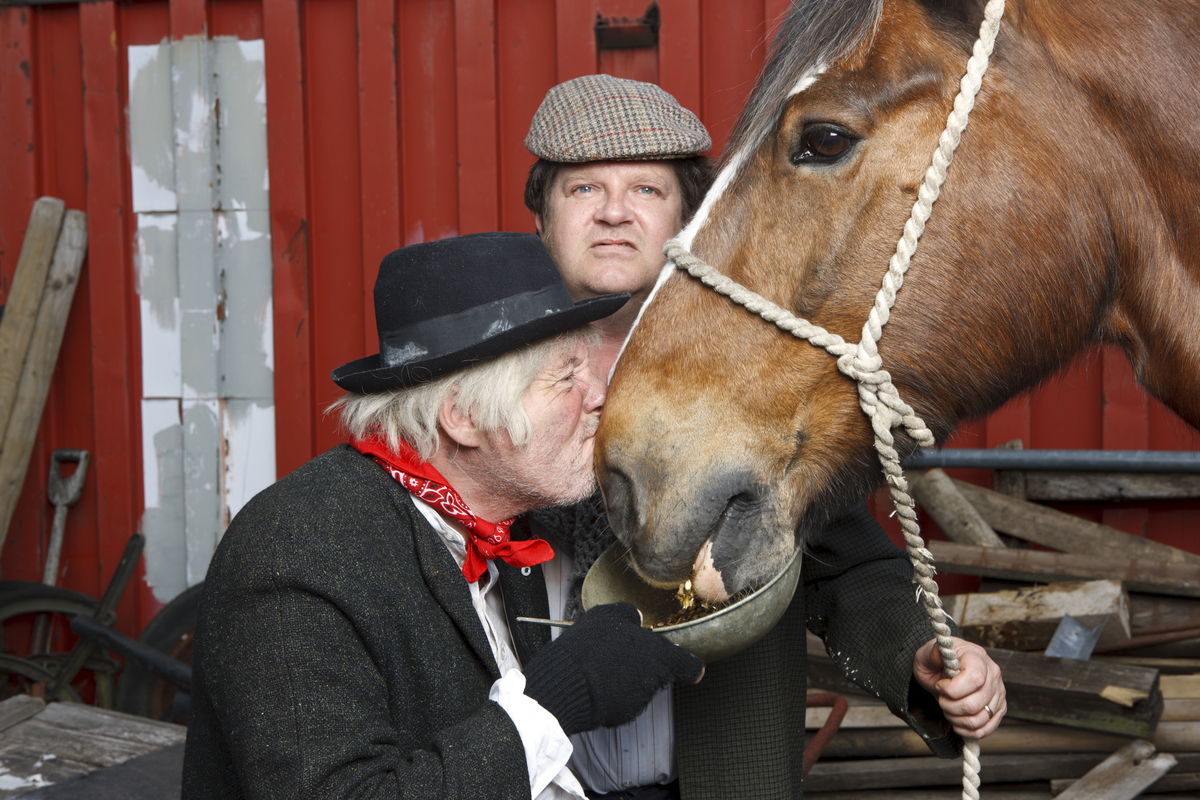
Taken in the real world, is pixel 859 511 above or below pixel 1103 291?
below

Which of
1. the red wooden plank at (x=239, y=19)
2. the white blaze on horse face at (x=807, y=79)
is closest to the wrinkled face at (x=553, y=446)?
the white blaze on horse face at (x=807, y=79)

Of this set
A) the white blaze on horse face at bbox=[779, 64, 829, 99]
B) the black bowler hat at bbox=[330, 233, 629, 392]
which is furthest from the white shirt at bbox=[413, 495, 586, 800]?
the white blaze on horse face at bbox=[779, 64, 829, 99]

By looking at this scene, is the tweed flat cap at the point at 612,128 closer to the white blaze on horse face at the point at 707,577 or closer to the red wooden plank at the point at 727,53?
the white blaze on horse face at the point at 707,577

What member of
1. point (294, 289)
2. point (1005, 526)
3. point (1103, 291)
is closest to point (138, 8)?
point (294, 289)

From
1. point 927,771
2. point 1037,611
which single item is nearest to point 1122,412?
point 1037,611

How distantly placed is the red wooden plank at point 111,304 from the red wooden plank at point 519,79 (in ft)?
5.69

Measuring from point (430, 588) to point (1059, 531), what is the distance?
2748 mm

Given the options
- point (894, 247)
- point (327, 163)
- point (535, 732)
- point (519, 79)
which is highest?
point (519, 79)

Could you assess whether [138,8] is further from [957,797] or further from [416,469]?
[957,797]

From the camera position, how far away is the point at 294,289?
3484 millimetres

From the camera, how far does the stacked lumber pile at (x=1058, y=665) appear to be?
237 cm

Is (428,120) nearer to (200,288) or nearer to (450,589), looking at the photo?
(200,288)

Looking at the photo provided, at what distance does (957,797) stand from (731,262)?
2.29 m

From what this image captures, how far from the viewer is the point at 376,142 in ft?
11.3
